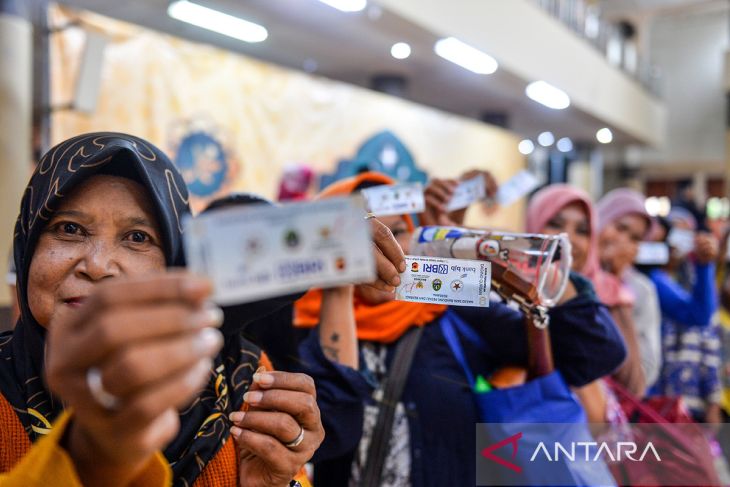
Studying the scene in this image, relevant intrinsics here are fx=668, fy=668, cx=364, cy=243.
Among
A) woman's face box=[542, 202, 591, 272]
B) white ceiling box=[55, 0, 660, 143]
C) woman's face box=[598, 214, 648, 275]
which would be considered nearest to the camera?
woman's face box=[542, 202, 591, 272]

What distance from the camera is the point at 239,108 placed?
4207 mm

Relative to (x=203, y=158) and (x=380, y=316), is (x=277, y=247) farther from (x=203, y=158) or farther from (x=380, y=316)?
(x=203, y=158)

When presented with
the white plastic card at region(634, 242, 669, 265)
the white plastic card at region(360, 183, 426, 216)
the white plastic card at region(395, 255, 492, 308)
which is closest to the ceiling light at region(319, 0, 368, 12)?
the white plastic card at region(634, 242, 669, 265)

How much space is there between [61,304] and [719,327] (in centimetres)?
352

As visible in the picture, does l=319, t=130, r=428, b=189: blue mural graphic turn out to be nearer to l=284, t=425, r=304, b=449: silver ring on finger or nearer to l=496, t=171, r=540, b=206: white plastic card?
l=496, t=171, r=540, b=206: white plastic card

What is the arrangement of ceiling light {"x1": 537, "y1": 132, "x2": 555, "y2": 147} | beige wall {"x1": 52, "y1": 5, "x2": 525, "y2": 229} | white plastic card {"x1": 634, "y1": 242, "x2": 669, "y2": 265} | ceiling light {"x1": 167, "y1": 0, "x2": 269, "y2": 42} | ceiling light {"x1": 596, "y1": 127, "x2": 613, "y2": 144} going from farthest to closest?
ceiling light {"x1": 537, "y1": 132, "x2": 555, "y2": 147}, ceiling light {"x1": 596, "y1": 127, "x2": 613, "y2": 144}, ceiling light {"x1": 167, "y1": 0, "x2": 269, "y2": 42}, beige wall {"x1": 52, "y1": 5, "x2": 525, "y2": 229}, white plastic card {"x1": 634, "y1": 242, "x2": 669, "y2": 265}

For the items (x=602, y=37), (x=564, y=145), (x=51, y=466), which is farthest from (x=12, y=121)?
(x=564, y=145)

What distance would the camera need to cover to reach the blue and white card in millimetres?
495

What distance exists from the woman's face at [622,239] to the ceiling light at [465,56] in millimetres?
2349

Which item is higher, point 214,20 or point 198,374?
point 214,20

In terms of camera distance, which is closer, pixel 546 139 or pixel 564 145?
pixel 546 139

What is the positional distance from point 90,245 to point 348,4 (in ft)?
11.8

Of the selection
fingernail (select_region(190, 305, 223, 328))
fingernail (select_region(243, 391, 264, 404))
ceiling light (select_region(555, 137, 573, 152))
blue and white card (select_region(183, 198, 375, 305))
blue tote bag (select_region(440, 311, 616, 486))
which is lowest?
blue tote bag (select_region(440, 311, 616, 486))

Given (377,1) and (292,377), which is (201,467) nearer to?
(292,377)
